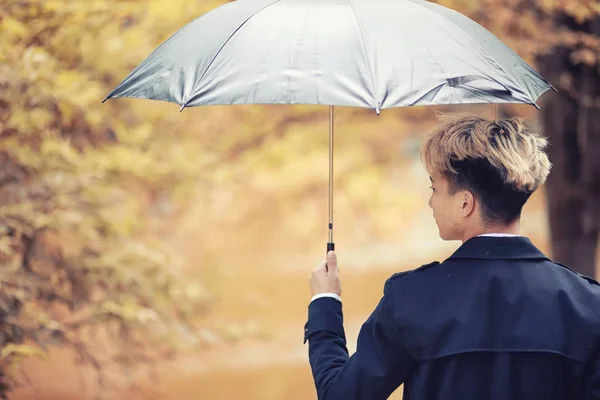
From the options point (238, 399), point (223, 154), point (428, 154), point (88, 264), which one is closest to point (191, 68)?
point (428, 154)

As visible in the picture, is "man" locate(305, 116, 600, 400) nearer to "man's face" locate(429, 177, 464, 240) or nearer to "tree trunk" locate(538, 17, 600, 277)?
"man's face" locate(429, 177, 464, 240)

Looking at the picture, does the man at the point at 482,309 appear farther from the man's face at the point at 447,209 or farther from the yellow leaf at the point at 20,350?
the yellow leaf at the point at 20,350

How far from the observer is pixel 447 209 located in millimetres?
1924

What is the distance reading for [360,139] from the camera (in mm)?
8812

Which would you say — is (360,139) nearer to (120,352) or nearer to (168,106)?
(168,106)

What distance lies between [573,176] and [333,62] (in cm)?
491

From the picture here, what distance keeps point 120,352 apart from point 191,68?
9.94 ft

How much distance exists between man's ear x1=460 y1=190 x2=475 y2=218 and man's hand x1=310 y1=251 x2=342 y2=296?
1.43ft

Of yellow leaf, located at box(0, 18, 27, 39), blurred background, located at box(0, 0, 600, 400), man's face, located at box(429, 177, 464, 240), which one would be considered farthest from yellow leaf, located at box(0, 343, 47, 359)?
man's face, located at box(429, 177, 464, 240)

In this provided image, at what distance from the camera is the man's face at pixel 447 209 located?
1.91 m

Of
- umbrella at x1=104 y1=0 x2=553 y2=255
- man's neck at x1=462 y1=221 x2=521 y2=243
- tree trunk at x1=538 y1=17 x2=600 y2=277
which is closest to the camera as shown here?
man's neck at x1=462 y1=221 x2=521 y2=243

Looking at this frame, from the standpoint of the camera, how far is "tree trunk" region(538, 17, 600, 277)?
6.73 m

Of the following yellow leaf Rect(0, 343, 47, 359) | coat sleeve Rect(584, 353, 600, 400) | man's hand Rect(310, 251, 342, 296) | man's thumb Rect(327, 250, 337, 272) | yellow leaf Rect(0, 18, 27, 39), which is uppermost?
yellow leaf Rect(0, 18, 27, 39)

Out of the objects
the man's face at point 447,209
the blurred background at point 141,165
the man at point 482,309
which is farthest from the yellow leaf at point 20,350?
the man's face at point 447,209
